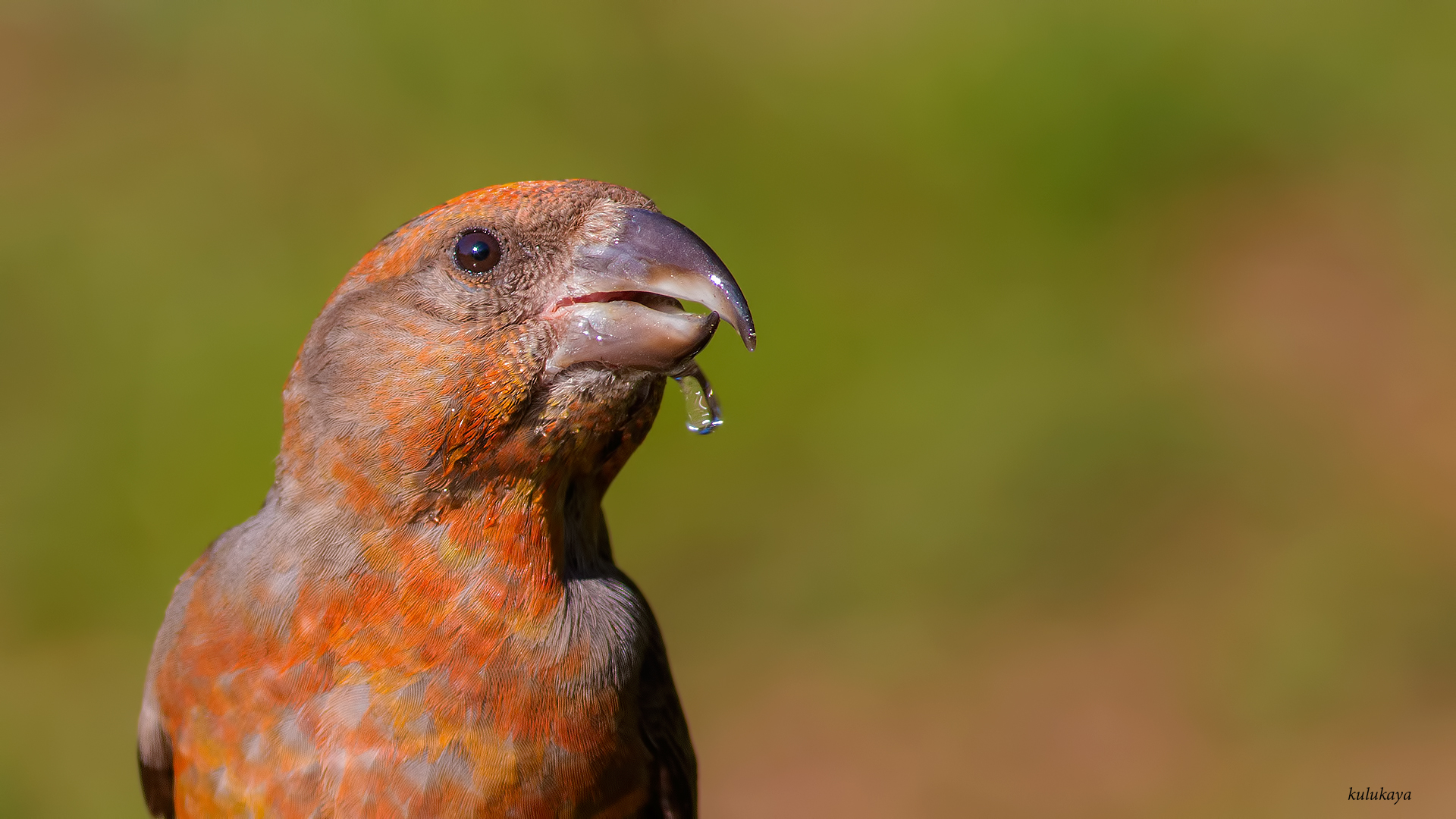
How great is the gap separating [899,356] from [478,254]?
5.84 m

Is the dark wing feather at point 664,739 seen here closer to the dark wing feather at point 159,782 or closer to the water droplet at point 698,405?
the water droplet at point 698,405

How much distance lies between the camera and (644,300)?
295 centimetres

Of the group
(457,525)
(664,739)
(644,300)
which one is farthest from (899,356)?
(457,525)

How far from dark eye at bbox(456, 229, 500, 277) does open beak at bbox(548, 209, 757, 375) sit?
0.16 meters

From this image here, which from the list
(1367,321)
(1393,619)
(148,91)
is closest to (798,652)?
(1393,619)

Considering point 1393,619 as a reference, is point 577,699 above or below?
above

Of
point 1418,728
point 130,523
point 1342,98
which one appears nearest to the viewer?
point 1418,728

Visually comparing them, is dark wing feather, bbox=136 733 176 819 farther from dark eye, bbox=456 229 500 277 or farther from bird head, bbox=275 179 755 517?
dark eye, bbox=456 229 500 277

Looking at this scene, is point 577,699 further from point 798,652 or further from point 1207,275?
point 1207,275

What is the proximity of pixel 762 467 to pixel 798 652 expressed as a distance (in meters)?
1.28

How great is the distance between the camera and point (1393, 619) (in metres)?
7.34

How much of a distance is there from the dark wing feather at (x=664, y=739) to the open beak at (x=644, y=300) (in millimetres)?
802

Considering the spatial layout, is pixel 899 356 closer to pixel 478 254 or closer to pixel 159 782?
pixel 159 782

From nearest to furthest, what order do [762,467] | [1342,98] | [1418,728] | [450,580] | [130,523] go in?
[450,580], [1418,728], [130,523], [762,467], [1342,98]
